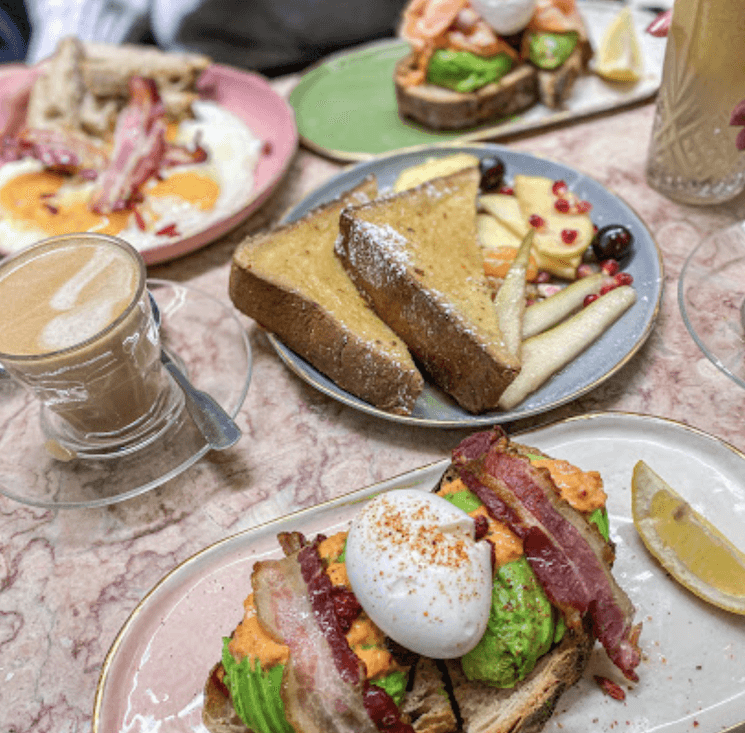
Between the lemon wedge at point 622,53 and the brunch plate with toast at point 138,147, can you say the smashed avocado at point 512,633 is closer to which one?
the brunch plate with toast at point 138,147

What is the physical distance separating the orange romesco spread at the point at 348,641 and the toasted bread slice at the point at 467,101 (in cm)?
180

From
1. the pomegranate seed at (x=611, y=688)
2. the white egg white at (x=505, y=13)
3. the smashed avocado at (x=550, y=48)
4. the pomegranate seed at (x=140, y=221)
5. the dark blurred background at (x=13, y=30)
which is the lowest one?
the dark blurred background at (x=13, y=30)

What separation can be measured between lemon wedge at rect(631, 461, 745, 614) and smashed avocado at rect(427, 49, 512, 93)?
63.4 inches

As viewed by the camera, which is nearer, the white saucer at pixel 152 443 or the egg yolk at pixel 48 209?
the white saucer at pixel 152 443

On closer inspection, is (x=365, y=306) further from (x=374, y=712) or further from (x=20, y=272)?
(x=374, y=712)

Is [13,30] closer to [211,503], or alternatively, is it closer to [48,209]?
[48,209]

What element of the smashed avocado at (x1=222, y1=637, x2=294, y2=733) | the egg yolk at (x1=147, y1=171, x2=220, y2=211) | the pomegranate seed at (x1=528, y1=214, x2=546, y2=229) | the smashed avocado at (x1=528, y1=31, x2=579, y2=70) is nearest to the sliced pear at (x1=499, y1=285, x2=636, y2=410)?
the pomegranate seed at (x1=528, y1=214, x2=546, y2=229)

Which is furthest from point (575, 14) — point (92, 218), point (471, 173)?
point (92, 218)

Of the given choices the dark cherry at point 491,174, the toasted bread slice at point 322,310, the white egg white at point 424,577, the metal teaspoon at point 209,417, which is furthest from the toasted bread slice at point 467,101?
the white egg white at point 424,577

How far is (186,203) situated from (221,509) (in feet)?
3.81

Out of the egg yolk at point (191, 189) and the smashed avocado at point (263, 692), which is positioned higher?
the smashed avocado at point (263, 692)

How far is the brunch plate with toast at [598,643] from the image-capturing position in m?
1.14

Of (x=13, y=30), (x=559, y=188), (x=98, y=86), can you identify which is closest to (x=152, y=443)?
(x=559, y=188)

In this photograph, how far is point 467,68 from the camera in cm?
242
